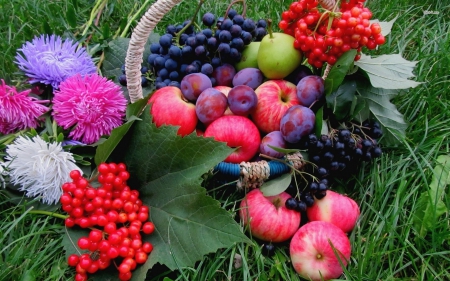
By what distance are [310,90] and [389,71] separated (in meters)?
0.31

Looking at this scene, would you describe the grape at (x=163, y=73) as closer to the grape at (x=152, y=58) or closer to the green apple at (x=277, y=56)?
the grape at (x=152, y=58)

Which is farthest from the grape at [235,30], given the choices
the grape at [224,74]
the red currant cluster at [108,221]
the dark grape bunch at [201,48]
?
the red currant cluster at [108,221]

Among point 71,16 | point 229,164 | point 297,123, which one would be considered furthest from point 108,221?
point 71,16

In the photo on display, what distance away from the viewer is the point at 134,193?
1.18 meters

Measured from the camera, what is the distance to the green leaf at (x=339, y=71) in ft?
3.95

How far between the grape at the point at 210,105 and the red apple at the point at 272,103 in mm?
116

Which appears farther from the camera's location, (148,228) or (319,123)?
(319,123)

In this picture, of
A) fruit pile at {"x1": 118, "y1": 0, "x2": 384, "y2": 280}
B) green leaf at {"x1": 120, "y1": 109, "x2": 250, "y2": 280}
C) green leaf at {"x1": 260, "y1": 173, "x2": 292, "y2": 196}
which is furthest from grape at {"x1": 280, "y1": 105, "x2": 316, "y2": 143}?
green leaf at {"x1": 120, "y1": 109, "x2": 250, "y2": 280}

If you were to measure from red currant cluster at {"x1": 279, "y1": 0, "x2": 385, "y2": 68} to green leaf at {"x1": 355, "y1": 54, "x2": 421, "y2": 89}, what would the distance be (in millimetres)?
70

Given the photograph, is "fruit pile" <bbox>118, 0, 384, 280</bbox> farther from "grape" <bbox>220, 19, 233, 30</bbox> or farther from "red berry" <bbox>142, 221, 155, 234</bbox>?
"red berry" <bbox>142, 221, 155, 234</bbox>

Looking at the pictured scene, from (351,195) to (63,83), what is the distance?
97 cm

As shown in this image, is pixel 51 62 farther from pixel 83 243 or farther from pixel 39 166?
pixel 83 243

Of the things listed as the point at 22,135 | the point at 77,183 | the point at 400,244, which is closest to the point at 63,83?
the point at 22,135

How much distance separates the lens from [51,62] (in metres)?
1.36
